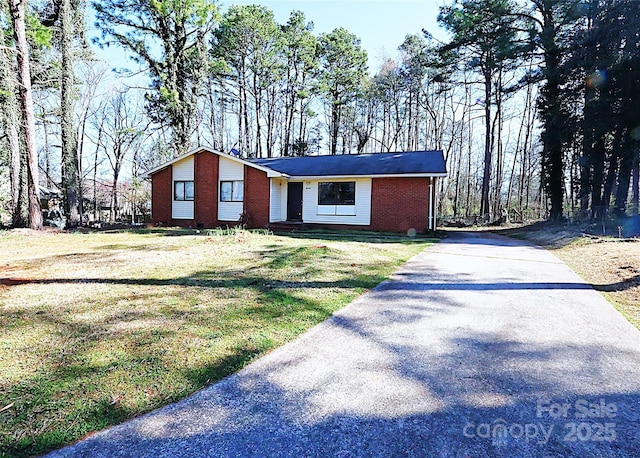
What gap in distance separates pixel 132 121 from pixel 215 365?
31.4 metres

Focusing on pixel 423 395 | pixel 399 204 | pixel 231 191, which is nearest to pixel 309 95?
pixel 231 191

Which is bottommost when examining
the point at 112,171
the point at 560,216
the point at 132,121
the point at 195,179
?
the point at 560,216

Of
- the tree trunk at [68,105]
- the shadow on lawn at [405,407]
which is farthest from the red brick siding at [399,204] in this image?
the tree trunk at [68,105]

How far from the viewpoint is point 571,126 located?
1551 cm

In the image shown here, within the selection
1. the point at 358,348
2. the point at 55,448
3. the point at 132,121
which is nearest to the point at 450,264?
the point at 358,348

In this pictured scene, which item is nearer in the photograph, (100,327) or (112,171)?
(100,327)

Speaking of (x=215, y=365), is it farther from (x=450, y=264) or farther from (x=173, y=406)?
(x=450, y=264)

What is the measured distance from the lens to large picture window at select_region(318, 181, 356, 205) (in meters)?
15.4

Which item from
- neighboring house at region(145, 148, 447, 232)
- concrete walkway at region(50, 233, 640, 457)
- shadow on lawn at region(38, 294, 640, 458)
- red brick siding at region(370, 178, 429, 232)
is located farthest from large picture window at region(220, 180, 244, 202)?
shadow on lawn at region(38, 294, 640, 458)

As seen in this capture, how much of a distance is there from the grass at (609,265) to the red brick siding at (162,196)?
16375 millimetres

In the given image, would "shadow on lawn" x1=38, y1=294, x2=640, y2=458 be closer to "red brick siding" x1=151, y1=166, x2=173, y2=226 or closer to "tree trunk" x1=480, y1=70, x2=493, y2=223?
"red brick siding" x1=151, y1=166, x2=173, y2=226

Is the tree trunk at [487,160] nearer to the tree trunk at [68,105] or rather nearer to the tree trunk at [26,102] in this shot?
the tree trunk at [68,105]

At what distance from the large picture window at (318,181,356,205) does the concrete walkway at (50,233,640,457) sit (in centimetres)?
1146

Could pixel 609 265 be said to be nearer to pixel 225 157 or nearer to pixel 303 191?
pixel 303 191
